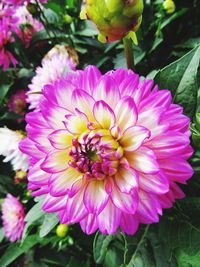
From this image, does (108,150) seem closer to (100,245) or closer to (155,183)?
(155,183)

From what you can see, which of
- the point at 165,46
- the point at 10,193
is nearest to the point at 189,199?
the point at 165,46

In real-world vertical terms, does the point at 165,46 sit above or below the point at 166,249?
above

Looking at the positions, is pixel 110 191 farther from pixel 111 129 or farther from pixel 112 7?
pixel 112 7

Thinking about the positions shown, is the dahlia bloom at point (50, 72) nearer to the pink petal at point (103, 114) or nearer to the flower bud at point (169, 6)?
the flower bud at point (169, 6)

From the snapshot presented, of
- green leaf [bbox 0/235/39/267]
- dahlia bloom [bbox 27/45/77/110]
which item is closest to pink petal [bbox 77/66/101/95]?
dahlia bloom [bbox 27/45/77/110]

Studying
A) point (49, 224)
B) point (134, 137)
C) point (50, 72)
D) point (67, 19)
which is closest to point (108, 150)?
point (134, 137)

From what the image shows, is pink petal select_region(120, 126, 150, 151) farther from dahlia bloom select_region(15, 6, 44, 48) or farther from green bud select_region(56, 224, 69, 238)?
dahlia bloom select_region(15, 6, 44, 48)
